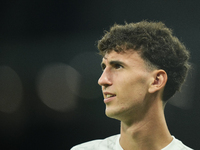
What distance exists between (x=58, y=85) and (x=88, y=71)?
0.50 m

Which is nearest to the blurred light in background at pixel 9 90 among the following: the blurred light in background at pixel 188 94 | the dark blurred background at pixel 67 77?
the dark blurred background at pixel 67 77

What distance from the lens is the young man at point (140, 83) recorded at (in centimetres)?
143

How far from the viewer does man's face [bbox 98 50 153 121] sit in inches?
56.1

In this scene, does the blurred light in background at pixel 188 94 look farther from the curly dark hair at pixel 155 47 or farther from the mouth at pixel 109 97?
the mouth at pixel 109 97

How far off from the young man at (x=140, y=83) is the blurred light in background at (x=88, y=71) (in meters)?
1.27

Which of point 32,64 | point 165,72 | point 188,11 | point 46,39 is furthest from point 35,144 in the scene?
point 188,11

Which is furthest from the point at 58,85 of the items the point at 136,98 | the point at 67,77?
the point at 136,98

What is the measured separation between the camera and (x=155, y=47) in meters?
1.51

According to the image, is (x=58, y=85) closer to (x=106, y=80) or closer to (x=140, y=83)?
(x=106, y=80)

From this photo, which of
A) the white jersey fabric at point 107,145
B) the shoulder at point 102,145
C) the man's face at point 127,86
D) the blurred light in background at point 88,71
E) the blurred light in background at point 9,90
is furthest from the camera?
the blurred light in background at point 9,90

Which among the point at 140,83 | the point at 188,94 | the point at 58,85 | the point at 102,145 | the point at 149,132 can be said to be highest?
the point at 58,85

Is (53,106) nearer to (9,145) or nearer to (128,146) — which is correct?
(9,145)

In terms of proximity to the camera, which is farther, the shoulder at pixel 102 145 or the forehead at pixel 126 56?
the shoulder at pixel 102 145

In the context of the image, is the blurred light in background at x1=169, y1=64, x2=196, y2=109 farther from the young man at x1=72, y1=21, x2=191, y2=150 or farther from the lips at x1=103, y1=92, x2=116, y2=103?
the lips at x1=103, y1=92, x2=116, y2=103
